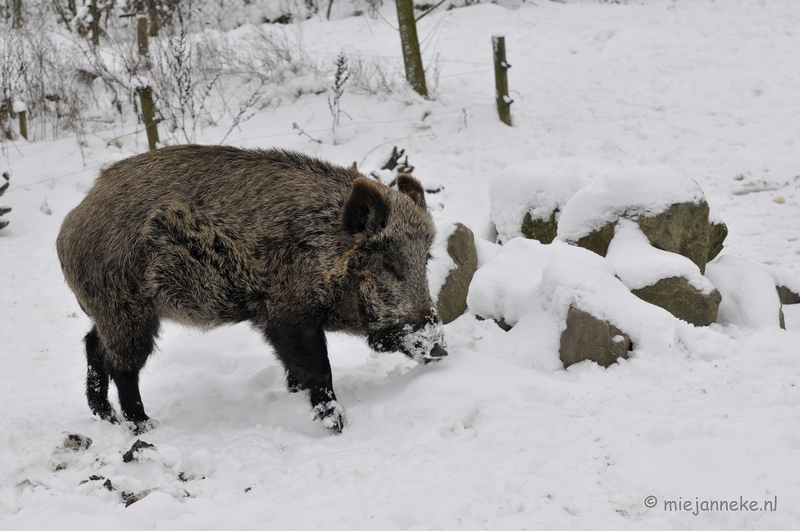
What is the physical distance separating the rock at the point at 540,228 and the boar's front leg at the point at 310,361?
2.97 m

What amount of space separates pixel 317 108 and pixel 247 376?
8060mm

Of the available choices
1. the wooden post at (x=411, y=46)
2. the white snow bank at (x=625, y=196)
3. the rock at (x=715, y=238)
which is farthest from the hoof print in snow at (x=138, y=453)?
the wooden post at (x=411, y=46)

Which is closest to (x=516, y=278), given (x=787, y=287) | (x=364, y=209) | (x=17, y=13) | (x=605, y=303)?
(x=605, y=303)

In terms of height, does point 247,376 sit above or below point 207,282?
below

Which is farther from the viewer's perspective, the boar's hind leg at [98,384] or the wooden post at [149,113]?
the wooden post at [149,113]

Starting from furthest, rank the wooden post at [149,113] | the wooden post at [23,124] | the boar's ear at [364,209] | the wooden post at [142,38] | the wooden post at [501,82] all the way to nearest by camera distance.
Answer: the wooden post at [142,38], the wooden post at [501,82], the wooden post at [23,124], the wooden post at [149,113], the boar's ear at [364,209]

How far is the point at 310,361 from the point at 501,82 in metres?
8.96

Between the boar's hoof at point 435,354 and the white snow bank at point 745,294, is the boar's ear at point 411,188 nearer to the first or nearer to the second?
the boar's hoof at point 435,354

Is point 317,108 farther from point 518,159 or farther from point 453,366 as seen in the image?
point 453,366

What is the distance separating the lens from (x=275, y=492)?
3.24 m

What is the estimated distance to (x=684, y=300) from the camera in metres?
4.89

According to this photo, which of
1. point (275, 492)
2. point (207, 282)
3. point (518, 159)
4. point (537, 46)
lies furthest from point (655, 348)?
point (537, 46)

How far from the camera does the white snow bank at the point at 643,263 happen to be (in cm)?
493

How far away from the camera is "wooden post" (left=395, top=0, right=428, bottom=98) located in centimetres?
1233
